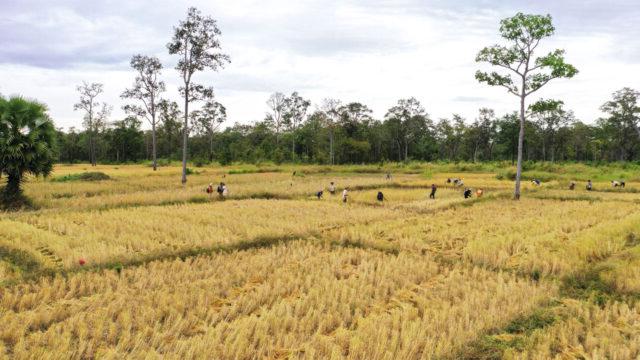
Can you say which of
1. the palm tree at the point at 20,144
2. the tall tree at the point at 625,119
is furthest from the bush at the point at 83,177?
the tall tree at the point at 625,119

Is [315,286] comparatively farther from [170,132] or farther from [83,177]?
[170,132]

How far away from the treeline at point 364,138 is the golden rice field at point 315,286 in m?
50.6

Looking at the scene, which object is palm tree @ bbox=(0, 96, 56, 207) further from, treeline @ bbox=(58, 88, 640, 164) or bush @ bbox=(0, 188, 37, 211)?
treeline @ bbox=(58, 88, 640, 164)

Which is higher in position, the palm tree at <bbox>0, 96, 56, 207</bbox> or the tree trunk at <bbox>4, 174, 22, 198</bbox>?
the palm tree at <bbox>0, 96, 56, 207</bbox>

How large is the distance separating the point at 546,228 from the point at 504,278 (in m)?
6.44

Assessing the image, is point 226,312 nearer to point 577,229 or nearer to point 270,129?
point 577,229

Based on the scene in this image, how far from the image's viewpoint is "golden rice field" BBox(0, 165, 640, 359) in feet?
19.4

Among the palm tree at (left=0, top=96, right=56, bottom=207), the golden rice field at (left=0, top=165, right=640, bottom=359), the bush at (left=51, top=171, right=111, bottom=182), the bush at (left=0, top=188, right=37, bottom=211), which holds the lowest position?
the golden rice field at (left=0, top=165, right=640, bottom=359)

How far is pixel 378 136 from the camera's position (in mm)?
78000

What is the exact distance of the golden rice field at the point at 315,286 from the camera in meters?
5.92

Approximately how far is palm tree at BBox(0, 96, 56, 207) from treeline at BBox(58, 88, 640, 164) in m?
44.7

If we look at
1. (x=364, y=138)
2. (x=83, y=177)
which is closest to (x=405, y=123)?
(x=364, y=138)

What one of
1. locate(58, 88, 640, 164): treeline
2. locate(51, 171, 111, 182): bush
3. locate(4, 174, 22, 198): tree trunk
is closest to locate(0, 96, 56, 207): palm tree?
Result: locate(4, 174, 22, 198): tree trunk

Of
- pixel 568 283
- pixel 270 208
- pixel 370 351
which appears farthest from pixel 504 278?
pixel 270 208
